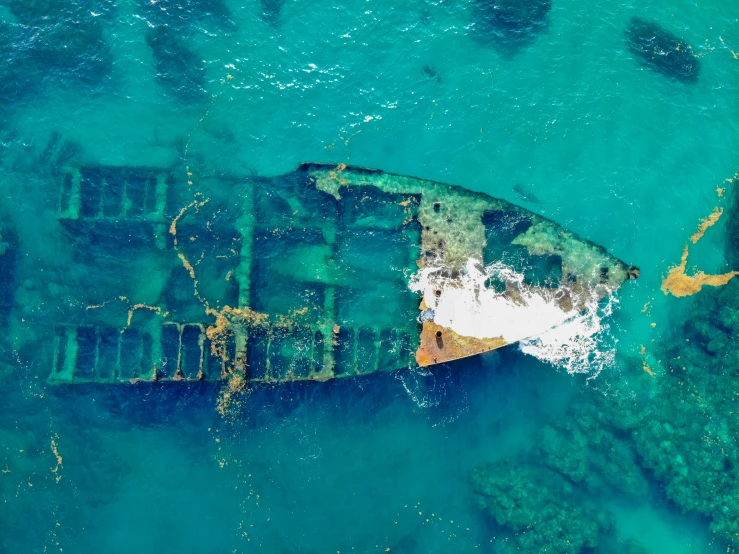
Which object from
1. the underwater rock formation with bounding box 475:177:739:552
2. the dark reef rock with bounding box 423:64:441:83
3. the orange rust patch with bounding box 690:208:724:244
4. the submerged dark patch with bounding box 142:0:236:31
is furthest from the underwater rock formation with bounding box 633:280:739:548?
the submerged dark patch with bounding box 142:0:236:31

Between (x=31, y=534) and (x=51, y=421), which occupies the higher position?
(x=51, y=421)

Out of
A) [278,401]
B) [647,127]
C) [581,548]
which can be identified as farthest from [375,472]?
[647,127]

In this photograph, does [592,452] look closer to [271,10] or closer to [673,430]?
[673,430]

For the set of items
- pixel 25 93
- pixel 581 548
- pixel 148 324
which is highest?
pixel 25 93

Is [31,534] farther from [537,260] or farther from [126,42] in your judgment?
[537,260]

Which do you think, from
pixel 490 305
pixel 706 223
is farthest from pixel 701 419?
pixel 490 305

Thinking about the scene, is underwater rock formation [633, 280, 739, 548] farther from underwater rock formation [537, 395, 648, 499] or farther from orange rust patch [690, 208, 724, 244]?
orange rust patch [690, 208, 724, 244]
